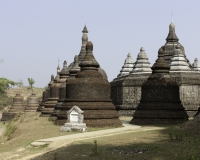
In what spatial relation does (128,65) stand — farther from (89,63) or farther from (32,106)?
(89,63)

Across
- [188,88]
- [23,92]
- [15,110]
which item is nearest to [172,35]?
[188,88]

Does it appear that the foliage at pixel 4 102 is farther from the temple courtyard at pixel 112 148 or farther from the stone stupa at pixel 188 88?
the temple courtyard at pixel 112 148

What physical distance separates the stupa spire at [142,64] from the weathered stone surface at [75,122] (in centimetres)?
1517

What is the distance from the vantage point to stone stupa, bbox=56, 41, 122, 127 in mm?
19380

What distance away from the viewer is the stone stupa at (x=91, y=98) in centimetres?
1938

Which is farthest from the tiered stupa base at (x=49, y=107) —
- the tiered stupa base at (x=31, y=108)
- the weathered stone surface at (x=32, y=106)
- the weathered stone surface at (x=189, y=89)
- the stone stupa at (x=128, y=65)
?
the weathered stone surface at (x=32, y=106)

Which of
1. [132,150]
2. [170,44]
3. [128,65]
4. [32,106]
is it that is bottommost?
[132,150]

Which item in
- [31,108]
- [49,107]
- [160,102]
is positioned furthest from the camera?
[31,108]

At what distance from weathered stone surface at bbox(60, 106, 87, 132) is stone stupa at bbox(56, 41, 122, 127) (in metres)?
0.87

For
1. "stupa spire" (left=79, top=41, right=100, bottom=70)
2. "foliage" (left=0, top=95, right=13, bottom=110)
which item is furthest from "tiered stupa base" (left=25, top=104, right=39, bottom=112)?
"stupa spire" (left=79, top=41, right=100, bottom=70)

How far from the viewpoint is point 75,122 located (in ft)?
60.1

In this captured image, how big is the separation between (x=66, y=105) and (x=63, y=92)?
244 inches

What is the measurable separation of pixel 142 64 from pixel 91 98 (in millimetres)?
14193

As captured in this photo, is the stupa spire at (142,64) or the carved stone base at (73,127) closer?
the carved stone base at (73,127)
